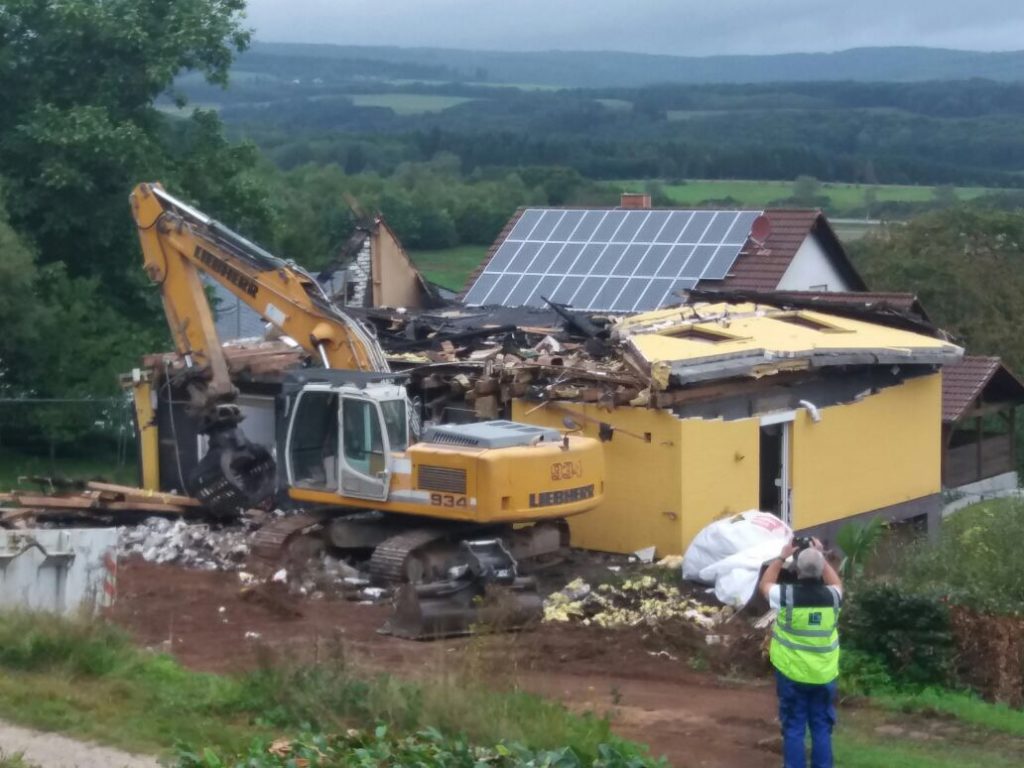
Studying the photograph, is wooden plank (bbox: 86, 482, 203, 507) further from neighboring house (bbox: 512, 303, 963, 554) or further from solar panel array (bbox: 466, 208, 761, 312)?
solar panel array (bbox: 466, 208, 761, 312)

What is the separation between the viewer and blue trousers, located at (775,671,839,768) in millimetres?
10062

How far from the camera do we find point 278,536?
60.4ft

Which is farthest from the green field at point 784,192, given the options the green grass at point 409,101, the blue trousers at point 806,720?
the blue trousers at point 806,720

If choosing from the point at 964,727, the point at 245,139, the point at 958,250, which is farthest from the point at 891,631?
the point at 958,250

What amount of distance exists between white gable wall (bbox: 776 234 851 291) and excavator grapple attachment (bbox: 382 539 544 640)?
1742cm

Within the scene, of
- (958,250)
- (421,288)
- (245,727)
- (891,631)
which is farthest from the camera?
(958,250)

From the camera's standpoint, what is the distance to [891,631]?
1422 cm

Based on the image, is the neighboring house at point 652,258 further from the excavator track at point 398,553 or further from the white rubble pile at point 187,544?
the excavator track at point 398,553

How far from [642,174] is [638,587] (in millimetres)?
82156

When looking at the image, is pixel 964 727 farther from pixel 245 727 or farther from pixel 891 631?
pixel 245 727

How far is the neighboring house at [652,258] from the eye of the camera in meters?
31.3

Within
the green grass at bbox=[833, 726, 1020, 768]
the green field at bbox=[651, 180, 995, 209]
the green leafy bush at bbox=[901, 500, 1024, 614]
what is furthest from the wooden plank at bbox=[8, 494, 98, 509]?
the green field at bbox=[651, 180, 995, 209]

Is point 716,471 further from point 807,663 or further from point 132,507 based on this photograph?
point 807,663

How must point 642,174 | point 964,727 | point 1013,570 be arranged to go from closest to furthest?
point 964,727, point 1013,570, point 642,174
